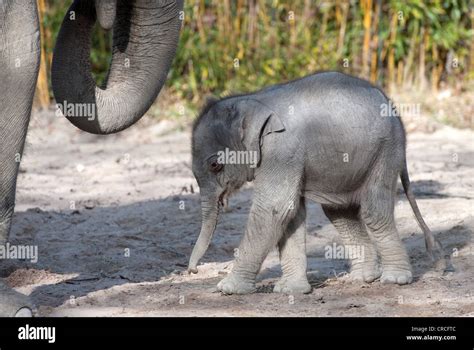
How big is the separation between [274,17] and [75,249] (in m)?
7.28

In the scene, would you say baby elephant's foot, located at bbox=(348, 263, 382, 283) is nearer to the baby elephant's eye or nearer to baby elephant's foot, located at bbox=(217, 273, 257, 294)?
baby elephant's foot, located at bbox=(217, 273, 257, 294)

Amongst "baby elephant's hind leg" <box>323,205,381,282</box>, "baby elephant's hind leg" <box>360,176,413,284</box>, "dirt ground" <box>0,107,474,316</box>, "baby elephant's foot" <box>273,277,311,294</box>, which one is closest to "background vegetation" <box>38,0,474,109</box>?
"dirt ground" <box>0,107,474,316</box>

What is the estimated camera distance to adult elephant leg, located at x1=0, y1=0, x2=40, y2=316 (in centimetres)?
514

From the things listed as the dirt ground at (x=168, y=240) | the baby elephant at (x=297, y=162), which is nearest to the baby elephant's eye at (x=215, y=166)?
the baby elephant at (x=297, y=162)

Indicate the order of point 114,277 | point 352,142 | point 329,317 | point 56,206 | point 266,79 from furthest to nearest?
1. point 266,79
2. point 56,206
3. point 114,277
4. point 352,142
5. point 329,317

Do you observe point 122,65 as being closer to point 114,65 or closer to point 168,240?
point 114,65

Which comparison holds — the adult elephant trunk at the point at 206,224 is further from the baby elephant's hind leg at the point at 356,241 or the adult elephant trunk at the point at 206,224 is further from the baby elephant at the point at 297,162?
the baby elephant's hind leg at the point at 356,241

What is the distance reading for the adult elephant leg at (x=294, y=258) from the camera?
5766 mm

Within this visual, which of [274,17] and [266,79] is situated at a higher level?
[274,17]

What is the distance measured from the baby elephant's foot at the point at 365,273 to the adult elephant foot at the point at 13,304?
1932mm

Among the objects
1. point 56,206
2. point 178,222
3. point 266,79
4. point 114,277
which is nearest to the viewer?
point 114,277

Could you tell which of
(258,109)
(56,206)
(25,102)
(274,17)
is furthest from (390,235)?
(274,17)

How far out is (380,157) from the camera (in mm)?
5789

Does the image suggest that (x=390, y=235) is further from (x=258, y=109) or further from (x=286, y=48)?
(x=286, y=48)
